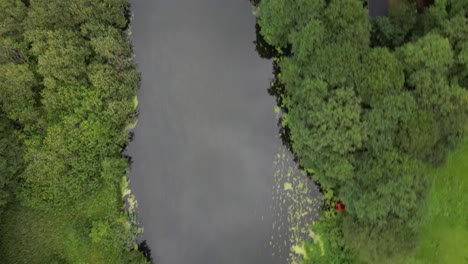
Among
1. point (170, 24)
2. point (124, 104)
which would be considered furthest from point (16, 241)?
point (170, 24)

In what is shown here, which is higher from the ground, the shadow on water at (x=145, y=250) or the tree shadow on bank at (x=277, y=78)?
the tree shadow on bank at (x=277, y=78)

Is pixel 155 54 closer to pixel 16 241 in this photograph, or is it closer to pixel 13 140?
pixel 13 140

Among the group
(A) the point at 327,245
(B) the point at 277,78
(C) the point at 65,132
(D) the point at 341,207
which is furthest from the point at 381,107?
(C) the point at 65,132

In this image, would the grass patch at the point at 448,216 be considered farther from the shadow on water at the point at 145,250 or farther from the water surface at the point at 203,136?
the shadow on water at the point at 145,250

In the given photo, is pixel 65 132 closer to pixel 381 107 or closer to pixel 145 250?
pixel 145 250

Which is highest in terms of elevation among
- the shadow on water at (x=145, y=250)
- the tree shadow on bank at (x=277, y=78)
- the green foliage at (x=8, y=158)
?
the tree shadow on bank at (x=277, y=78)

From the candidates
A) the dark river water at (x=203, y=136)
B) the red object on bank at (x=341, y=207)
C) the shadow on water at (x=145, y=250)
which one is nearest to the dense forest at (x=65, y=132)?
the shadow on water at (x=145, y=250)
